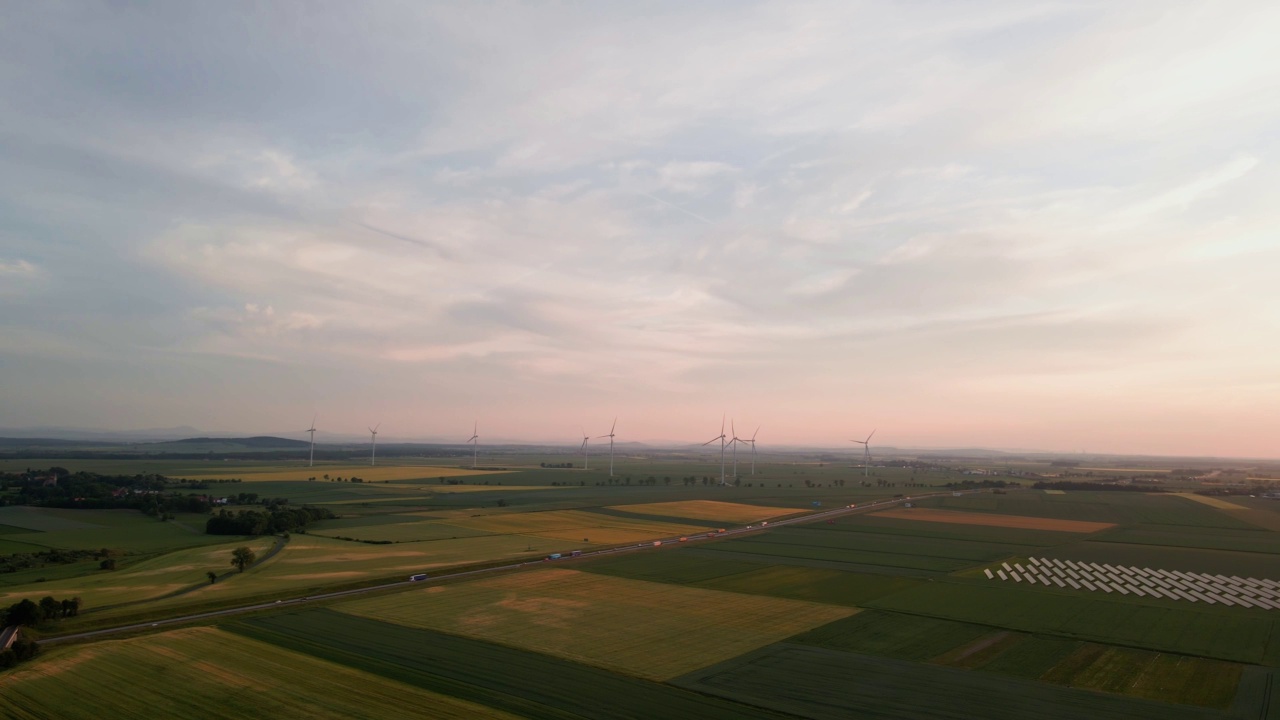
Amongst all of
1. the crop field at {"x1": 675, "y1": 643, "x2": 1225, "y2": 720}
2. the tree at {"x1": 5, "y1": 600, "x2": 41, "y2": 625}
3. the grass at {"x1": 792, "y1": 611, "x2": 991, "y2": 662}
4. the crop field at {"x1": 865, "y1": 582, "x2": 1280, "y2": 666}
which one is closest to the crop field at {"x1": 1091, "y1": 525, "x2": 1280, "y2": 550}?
the crop field at {"x1": 865, "y1": 582, "x2": 1280, "y2": 666}

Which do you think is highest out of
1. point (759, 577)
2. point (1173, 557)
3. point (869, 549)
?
point (759, 577)

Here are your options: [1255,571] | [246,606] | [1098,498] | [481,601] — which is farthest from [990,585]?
[1098,498]

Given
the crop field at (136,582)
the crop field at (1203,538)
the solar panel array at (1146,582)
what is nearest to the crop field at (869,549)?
the solar panel array at (1146,582)

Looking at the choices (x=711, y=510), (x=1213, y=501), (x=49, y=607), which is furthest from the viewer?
(x=1213, y=501)

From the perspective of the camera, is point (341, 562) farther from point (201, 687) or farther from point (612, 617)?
point (201, 687)

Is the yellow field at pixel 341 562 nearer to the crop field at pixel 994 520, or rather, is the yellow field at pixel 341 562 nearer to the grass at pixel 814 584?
the grass at pixel 814 584

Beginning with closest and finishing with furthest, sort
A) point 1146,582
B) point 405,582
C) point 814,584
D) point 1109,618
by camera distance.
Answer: point 1109,618 → point 405,582 → point 814,584 → point 1146,582

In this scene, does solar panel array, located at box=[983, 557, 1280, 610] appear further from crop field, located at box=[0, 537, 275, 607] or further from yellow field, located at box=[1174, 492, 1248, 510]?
yellow field, located at box=[1174, 492, 1248, 510]

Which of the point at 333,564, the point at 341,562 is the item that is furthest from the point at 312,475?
the point at 333,564
